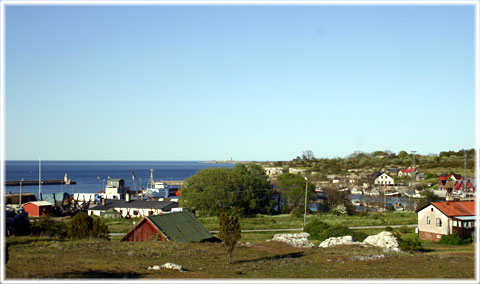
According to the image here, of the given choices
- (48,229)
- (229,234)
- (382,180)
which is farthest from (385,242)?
(382,180)

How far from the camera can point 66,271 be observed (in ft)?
68.9

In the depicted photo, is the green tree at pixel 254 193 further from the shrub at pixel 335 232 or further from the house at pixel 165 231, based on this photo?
the house at pixel 165 231

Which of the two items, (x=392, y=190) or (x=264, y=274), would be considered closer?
(x=264, y=274)

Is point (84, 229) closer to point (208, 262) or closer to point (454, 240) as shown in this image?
point (208, 262)

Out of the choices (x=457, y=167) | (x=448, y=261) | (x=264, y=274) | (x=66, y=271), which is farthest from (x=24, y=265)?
(x=457, y=167)

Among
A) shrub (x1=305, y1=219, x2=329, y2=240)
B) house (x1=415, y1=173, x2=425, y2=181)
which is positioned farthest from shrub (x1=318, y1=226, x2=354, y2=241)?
house (x1=415, y1=173, x2=425, y2=181)

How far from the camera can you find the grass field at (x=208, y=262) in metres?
22.2

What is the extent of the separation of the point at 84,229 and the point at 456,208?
121 feet

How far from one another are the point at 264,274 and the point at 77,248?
1316cm

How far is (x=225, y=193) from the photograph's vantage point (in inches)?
2842

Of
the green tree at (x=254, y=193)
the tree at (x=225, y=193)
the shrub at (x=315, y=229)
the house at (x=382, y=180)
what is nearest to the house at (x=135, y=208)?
the tree at (x=225, y=193)

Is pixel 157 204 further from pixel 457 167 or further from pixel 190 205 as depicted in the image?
pixel 457 167

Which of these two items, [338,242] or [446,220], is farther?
[446,220]

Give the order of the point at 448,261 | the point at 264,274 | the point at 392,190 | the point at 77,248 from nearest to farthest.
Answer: the point at 264,274 < the point at 77,248 < the point at 448,261 < the point at 392,190
